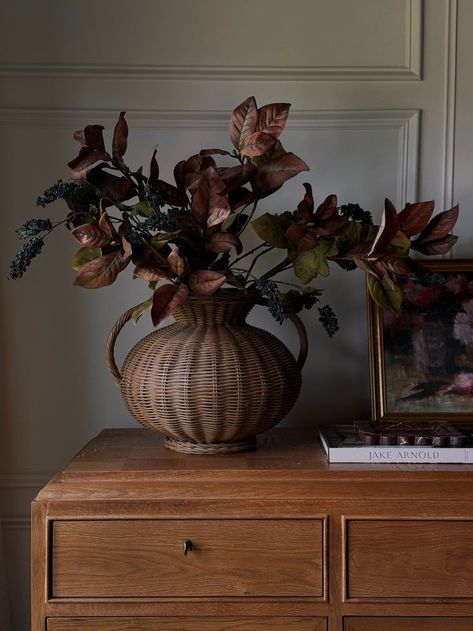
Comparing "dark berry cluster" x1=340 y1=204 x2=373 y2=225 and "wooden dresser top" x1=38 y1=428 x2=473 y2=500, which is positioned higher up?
"dark berry cluster" x1=340 y1=204 x2=373 y2=225

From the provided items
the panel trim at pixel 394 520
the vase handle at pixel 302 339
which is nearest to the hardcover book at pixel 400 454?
the panel trim at pixel 394 520

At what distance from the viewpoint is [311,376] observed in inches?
65.6

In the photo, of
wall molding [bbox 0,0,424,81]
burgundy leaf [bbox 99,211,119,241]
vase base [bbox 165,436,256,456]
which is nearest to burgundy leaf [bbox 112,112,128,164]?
burgundy leaf [bbox 99,211,119,241]

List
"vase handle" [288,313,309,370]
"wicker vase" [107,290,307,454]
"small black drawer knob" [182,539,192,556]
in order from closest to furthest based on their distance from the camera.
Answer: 1. "small black drawer knob" [182,539,192,556]
2. "wicker vase" [107,290,307,454]
3. "vase handle" [288,313,309,370]

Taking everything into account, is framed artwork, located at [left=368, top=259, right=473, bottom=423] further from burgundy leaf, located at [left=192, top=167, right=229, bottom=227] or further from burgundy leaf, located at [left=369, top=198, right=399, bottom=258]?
burgundy leaf, located at [left=192, top=167, right=229, bottom=227]

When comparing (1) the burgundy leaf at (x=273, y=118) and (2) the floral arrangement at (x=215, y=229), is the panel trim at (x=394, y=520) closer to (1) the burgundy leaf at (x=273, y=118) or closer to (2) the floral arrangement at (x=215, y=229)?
(2) the floral arrangement at (x=215, y=229)

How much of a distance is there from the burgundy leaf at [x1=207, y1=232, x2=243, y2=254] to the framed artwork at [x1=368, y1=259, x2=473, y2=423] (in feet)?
1.34

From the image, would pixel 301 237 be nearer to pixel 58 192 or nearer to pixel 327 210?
pixel 327 210

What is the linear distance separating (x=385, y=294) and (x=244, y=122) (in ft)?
1.18

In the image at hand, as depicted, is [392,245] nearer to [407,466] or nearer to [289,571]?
[407,466]

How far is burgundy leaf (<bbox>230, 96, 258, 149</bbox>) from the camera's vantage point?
125 centimetres

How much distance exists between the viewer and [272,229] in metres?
1.27

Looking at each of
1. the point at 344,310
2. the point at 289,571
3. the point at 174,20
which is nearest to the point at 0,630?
the point at 289,571

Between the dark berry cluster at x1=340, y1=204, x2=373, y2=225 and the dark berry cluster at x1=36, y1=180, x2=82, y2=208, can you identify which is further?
the dark berry cluster at x1=340, y1=204, x2=373, y2=225
